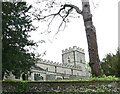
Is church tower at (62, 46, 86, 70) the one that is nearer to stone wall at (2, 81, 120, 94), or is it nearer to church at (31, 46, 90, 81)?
church at (31, 46, 90, 81)

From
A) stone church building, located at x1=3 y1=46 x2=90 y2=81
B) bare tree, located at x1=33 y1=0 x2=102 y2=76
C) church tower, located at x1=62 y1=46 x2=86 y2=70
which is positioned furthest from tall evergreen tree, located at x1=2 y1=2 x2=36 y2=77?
church tower, located at x1=62 y1=46 x2=86 y2=70

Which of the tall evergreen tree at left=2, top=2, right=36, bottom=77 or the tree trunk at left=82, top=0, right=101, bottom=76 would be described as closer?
Answer: the tree trunk at left=82, top=0, right=101, bottom=76

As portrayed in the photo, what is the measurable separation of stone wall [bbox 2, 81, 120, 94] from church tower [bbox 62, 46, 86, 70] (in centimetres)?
5554

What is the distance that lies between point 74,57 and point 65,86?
58.6 m

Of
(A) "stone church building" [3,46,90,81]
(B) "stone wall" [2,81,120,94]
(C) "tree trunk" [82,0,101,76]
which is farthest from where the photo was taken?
(A) "stone church building" [3,46,90,81]

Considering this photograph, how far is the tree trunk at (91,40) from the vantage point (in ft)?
48.3

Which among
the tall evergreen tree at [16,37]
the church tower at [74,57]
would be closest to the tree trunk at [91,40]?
the tall evergreen tree at [16,37]

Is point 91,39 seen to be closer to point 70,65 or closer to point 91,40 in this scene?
point 91,40

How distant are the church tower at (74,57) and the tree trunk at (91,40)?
52.3 m

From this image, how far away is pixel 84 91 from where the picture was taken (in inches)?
460

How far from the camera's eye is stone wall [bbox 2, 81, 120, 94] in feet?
38.3

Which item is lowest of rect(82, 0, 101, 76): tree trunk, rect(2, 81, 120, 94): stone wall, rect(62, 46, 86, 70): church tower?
rect(2, 81, 120, 94): stone wall

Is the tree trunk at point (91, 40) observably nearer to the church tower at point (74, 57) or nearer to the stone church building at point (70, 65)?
the stone church building at point (70, 65)

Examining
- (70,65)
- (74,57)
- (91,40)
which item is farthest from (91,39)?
(74,57)
